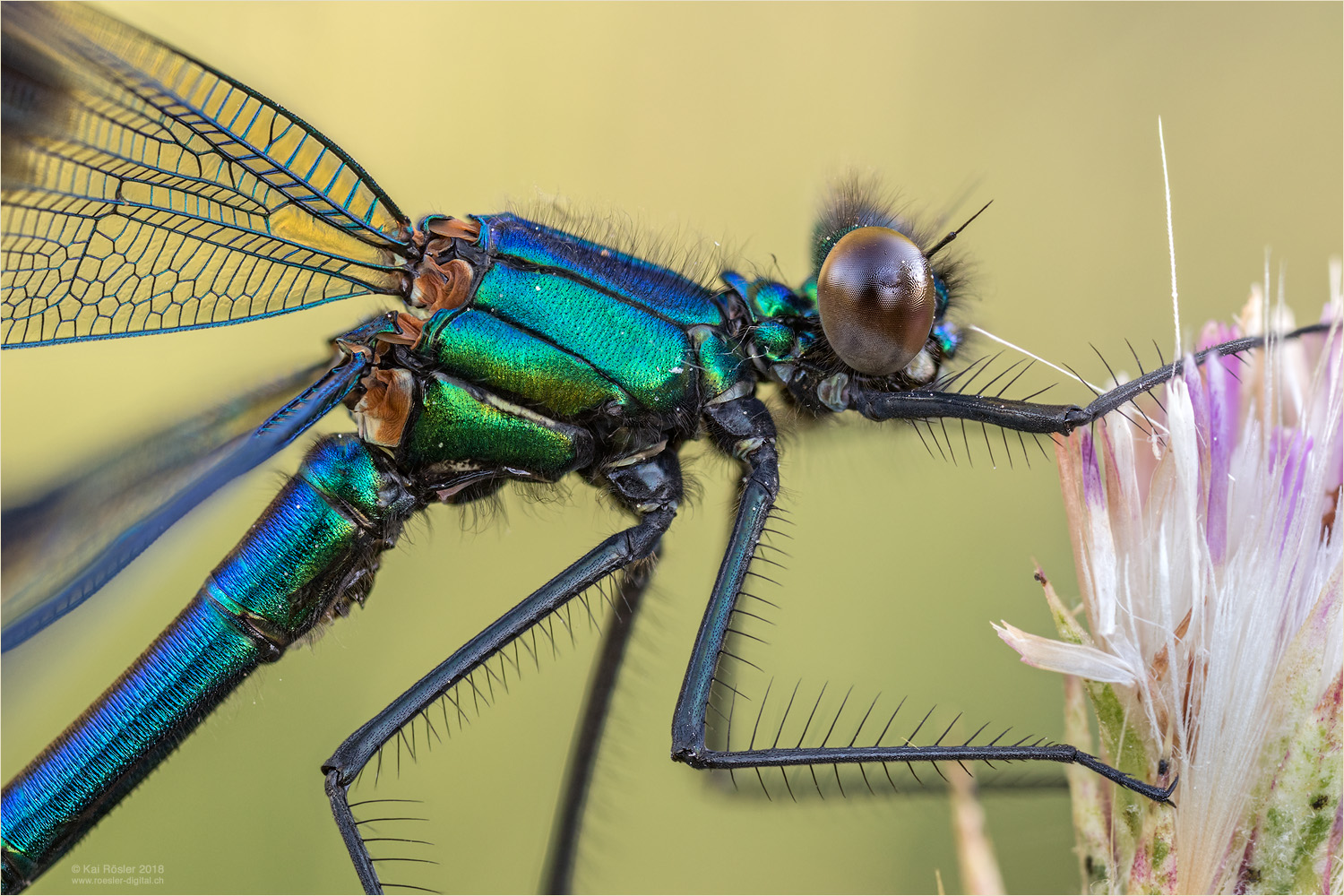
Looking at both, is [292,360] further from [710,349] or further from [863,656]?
[863,656]

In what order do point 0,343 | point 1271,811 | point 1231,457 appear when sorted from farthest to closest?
point 0,343
point 1231,457
point 1271,811

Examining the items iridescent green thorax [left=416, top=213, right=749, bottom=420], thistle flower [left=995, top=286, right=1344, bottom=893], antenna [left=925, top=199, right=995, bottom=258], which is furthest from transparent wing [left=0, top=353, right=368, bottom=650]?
thistle flower [left=995, top=286, right=1344, bottom=893]

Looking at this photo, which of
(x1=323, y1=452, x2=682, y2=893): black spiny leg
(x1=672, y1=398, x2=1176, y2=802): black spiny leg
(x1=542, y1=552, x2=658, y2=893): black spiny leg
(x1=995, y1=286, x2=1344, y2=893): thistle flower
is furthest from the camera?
(x1=542, y1=552, x2=658, y2=893): black spiny leg

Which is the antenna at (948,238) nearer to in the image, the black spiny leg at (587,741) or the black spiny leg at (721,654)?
the black spiny leg at (721,654)

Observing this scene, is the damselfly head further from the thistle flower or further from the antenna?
the thistle flower

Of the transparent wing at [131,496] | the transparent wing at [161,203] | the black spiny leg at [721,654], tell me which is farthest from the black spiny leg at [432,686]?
the transparent wing at [161,203]

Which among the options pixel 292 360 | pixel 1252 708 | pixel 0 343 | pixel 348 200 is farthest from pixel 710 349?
pixel 0 343

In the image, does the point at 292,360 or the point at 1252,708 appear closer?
the point at 1252,708
